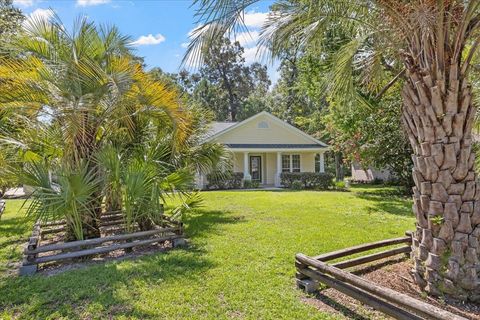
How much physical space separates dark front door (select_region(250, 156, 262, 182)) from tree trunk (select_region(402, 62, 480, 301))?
19.7 m

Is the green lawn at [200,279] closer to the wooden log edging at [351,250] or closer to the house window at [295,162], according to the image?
the wooden log edging at [351,250]

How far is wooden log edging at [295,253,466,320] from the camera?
2885mm

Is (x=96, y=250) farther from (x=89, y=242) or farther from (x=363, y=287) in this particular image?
(x=363, y=287)

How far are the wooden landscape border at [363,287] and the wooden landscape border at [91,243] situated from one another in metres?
3.29

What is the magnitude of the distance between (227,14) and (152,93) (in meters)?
4.05

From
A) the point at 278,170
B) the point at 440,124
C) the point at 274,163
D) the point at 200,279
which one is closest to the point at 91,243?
the point at 200,279

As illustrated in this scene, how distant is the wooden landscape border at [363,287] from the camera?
119 inches

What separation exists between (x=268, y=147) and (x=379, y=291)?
19270 mm

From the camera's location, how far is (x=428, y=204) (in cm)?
398

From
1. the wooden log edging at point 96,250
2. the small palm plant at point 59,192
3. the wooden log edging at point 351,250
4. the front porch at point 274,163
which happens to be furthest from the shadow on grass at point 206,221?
the front porch at point 274,163

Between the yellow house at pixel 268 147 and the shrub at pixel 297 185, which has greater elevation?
the yellow house at pixel 268 147

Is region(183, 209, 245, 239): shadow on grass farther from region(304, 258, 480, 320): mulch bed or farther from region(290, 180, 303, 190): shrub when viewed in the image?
region(290, 180, 303, 190): shrub

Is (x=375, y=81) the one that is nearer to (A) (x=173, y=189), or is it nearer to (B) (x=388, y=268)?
(B) (x=388, y=268)

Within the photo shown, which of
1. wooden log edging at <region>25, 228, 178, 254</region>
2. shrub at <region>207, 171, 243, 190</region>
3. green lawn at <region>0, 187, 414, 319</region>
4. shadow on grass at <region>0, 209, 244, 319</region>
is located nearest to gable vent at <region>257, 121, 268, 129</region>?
shrub at <region>207, 171, 243, 190</region>
